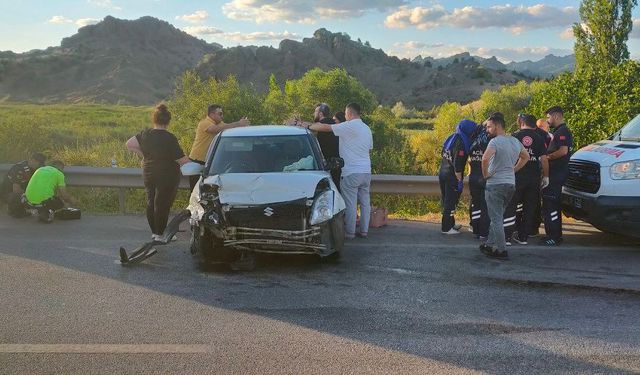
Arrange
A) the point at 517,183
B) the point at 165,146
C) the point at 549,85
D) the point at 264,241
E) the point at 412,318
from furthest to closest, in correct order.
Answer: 1. the point at 549,85
2. the point at 517,183
3. the point at 165,146
4. the point at 264,241
5. the point at 412,318

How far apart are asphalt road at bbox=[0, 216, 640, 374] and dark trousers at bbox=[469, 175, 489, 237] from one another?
59 centimetres

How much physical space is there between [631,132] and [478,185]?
238cm

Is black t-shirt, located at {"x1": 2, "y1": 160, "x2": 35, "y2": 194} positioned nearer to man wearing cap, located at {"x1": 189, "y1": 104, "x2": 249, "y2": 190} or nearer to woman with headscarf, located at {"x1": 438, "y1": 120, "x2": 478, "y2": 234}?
man wearing cap, located at {"x1": 189, "y1": 104, "x2": 249, "y2": 190}

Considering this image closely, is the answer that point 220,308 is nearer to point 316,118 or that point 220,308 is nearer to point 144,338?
point 144,338

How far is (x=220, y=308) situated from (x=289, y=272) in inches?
55.9

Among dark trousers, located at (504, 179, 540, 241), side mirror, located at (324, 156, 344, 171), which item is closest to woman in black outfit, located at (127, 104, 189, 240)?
side mirror, located at (324, 156, 344, 171)

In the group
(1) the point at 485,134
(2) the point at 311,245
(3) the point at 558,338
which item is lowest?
(3) the point at 558,338

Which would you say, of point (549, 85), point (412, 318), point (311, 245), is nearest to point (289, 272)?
point (311, 245)

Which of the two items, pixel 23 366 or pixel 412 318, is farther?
pixel 412 318

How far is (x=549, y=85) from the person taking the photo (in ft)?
42.2

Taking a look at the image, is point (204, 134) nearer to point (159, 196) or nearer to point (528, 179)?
point (159, 196)

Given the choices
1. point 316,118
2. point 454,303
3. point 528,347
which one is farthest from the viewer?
point 316,118

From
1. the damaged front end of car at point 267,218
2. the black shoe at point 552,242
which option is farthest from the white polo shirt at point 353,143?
the black shoe at point 552,242

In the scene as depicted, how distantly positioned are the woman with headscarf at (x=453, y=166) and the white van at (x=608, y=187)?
60.2 inches
